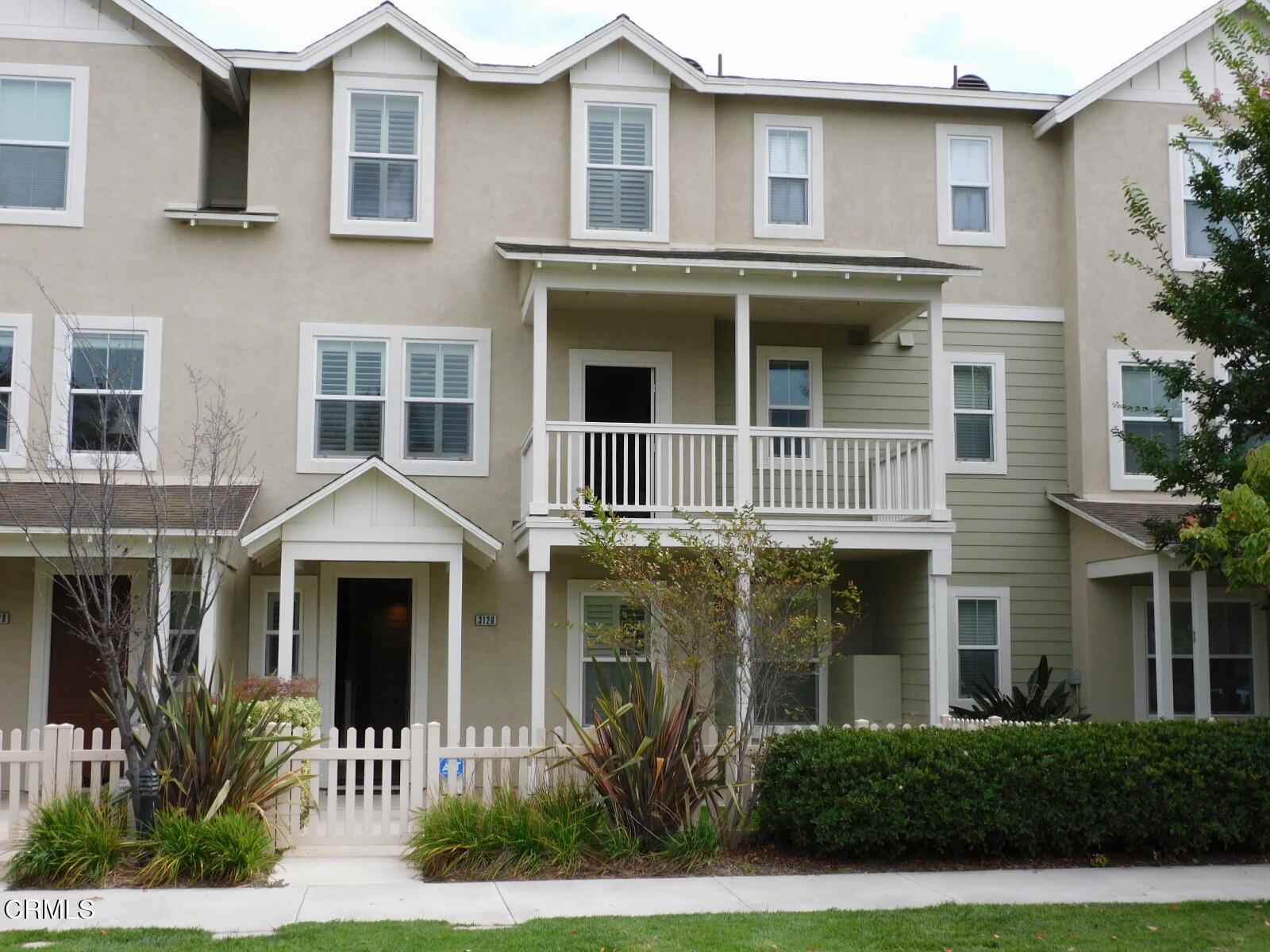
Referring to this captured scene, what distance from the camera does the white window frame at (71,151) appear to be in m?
15.0

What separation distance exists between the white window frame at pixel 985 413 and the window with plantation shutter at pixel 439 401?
593 cm

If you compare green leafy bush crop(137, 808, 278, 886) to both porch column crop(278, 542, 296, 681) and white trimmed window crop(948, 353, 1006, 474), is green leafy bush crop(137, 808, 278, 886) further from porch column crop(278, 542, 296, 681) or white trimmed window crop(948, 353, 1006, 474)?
white trimmed window crop(948, 353, 1006, 474)

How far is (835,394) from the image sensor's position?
648 inches

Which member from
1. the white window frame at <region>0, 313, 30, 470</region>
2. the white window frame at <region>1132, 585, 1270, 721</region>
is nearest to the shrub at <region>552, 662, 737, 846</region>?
the white window frame at <region>1132, 585, 1270, 721</region>

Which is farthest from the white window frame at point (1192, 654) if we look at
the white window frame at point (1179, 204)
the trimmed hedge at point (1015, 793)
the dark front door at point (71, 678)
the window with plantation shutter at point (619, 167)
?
the dark front door at point (71, 678)

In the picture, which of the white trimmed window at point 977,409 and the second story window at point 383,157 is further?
the white trimmed window at point 977,409

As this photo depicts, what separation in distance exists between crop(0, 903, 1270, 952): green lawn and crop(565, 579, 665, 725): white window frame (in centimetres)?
666

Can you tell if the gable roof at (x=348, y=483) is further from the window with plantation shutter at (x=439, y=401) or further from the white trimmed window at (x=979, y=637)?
the white trimmed window at (x=979, y=637)

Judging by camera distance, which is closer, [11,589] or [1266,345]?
[1266,345]

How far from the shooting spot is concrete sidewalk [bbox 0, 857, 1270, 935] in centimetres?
872

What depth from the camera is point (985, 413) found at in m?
16.7

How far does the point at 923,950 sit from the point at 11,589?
11097 millimetres

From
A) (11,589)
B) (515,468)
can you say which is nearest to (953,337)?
(515,468)

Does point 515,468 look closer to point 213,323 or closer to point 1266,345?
point 213,323
